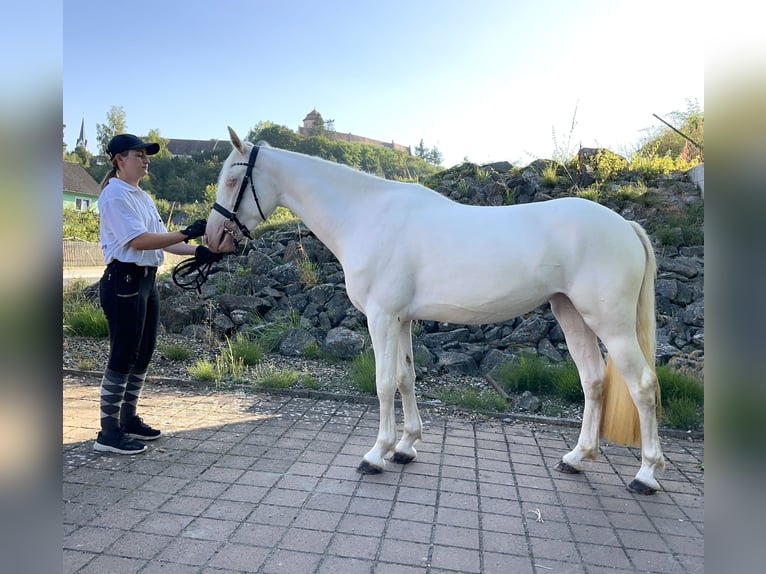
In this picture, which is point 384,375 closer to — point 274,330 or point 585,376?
point 585,376

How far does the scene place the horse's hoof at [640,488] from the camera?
9.34 feet

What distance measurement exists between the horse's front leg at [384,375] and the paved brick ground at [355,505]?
11cm

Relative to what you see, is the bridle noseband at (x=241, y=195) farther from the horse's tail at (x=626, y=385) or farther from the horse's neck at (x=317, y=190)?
the horse's tail at (x=626, y=385)

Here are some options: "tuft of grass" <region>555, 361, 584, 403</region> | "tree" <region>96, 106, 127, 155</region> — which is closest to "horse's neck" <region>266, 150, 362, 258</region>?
"tuft of grass" <region>555, 361, 584, 403</region>

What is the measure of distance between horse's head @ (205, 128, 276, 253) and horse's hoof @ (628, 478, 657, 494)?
294 cm

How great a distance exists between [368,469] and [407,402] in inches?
21.2

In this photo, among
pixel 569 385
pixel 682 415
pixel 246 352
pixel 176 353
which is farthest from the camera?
pixel 176 353

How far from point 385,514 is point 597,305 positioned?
1694 mm

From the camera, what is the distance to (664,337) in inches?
214

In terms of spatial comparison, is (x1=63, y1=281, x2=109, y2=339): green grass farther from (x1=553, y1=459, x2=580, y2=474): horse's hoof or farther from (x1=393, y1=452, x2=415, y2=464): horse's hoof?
(x1=553, y1=459, x2=580, y2=474): horse's hoof

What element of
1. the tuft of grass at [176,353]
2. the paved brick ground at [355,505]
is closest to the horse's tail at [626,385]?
the paved brick ground at [355,505]

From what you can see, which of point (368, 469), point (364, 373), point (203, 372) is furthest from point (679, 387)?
point (203, 372)

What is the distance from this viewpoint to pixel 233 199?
10.1ft

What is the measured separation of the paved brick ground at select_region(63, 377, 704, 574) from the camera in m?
2.08
